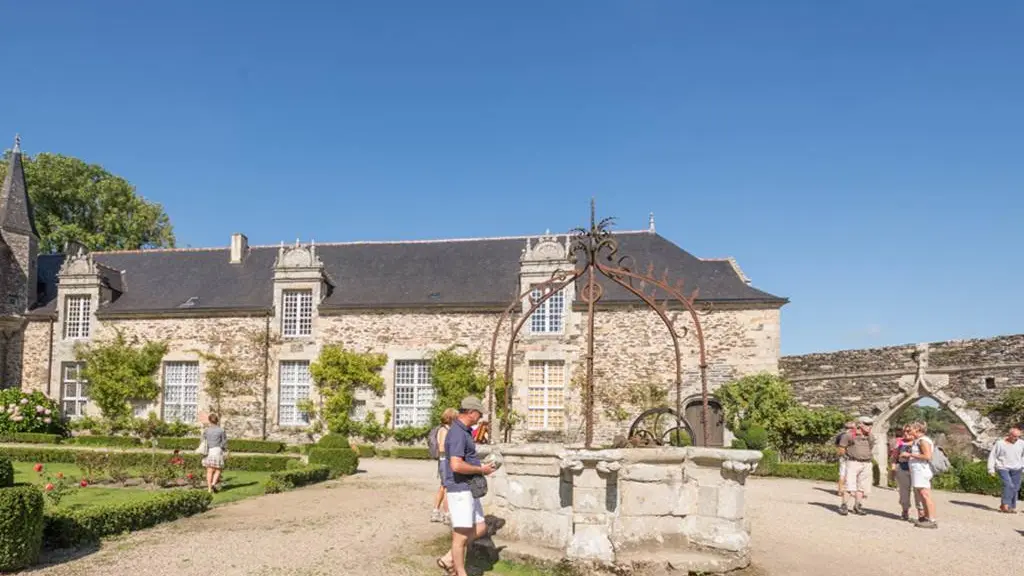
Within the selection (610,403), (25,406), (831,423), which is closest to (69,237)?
(25,406)

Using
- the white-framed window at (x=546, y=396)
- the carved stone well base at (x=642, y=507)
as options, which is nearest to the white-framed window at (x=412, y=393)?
the white-framed window at (x=546, y=396)

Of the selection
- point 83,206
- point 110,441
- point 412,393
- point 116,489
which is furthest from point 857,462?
point 83,206

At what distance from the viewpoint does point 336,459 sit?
14359mm

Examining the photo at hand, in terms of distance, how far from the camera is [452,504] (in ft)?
19.9

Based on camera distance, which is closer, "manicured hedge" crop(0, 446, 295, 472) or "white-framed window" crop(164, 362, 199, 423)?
"manicured hedge" crop(0, 446, 295, 472)

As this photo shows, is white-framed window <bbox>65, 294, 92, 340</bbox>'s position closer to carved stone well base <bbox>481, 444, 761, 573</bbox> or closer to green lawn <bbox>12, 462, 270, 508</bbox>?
green lawn <bbox>12, 462, 270, 508</bbox>

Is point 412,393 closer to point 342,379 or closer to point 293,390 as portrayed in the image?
point 342,379

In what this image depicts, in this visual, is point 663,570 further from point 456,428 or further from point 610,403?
point 610,403

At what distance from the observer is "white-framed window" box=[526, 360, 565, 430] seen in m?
20.2

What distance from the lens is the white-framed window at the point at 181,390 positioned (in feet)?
72.0

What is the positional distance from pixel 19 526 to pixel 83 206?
29838 mm

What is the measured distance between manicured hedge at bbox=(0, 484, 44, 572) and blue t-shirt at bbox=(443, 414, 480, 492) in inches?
151

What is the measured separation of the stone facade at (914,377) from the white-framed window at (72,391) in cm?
2084

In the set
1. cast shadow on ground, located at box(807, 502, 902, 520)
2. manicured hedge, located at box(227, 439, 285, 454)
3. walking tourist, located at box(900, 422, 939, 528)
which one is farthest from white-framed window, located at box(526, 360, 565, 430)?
walking tourist, located at box(900, 422, 939, 528)
